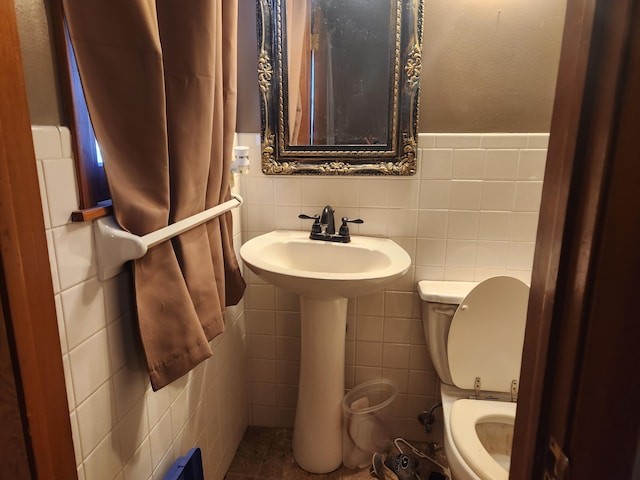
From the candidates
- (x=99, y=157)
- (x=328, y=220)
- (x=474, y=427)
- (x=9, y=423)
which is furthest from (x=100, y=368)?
(x=474, y=427)

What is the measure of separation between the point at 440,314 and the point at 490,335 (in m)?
0.18

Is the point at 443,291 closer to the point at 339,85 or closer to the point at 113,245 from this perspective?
the point at 339,85

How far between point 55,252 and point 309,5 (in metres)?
1.26

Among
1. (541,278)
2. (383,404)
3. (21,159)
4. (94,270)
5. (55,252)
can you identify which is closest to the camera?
(541,278)

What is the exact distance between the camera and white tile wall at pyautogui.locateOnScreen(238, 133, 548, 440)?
157 cm

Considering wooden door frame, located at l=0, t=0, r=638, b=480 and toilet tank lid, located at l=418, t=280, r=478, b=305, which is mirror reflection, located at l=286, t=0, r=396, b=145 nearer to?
toilet tank lid, located at l=418, t=280, r=478, b=305

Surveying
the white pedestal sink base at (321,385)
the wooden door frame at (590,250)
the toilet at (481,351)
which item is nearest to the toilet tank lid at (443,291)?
the toilet at (481,351)

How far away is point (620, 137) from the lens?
1.11 feet

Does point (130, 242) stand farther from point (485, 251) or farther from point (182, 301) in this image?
point (485, 251)

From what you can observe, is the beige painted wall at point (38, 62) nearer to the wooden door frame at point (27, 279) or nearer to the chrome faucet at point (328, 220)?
the wooden door frame at point (27, 279)

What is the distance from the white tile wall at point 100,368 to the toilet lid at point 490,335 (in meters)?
0.91

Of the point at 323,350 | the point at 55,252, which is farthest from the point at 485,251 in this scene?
the point at 55,252

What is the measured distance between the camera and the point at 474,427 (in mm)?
1339

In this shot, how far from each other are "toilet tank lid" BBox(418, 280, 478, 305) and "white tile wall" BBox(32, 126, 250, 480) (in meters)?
0.84
